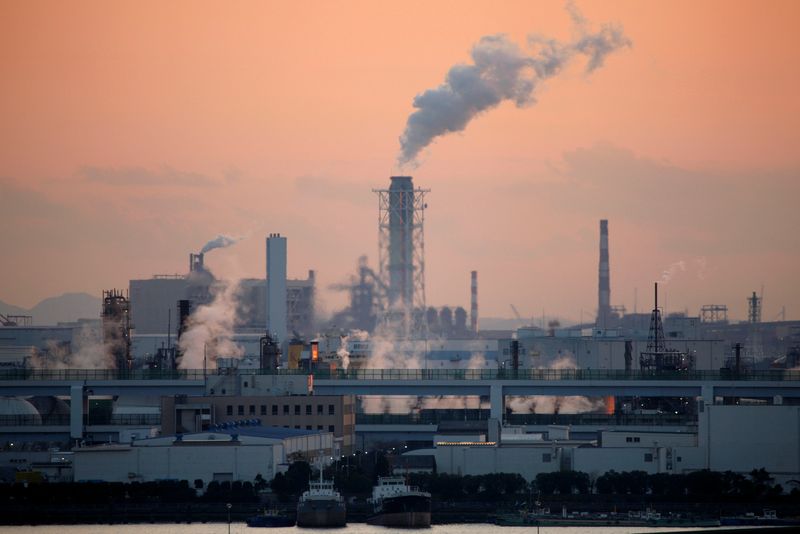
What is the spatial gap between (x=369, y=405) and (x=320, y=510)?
172 feet

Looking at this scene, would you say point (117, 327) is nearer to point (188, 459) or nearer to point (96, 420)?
point (96, 420)

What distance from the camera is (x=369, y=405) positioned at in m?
125

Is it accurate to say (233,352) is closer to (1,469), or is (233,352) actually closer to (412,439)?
(412,439)

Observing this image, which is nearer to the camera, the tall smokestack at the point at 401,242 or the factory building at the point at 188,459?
the factory building at the point at 188,459

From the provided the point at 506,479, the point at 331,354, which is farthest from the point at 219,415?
the point at 331,354

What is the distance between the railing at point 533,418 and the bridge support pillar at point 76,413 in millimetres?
15898

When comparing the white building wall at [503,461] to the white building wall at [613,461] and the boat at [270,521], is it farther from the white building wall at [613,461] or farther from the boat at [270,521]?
the boat at [270,521]

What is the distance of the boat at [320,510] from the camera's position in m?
72.0

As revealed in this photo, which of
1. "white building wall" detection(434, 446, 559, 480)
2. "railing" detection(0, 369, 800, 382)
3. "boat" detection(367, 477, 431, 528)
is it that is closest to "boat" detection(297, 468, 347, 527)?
"boat" detection(367, 477, 431, 528)

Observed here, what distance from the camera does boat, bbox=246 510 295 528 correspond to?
2825 inches

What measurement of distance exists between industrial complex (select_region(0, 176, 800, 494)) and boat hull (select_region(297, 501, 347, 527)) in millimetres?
6703

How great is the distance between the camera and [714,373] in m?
106

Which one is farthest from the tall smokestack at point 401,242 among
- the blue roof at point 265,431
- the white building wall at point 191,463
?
the white building wall at point 191,463

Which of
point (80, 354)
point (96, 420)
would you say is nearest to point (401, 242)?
point (80, 354)
